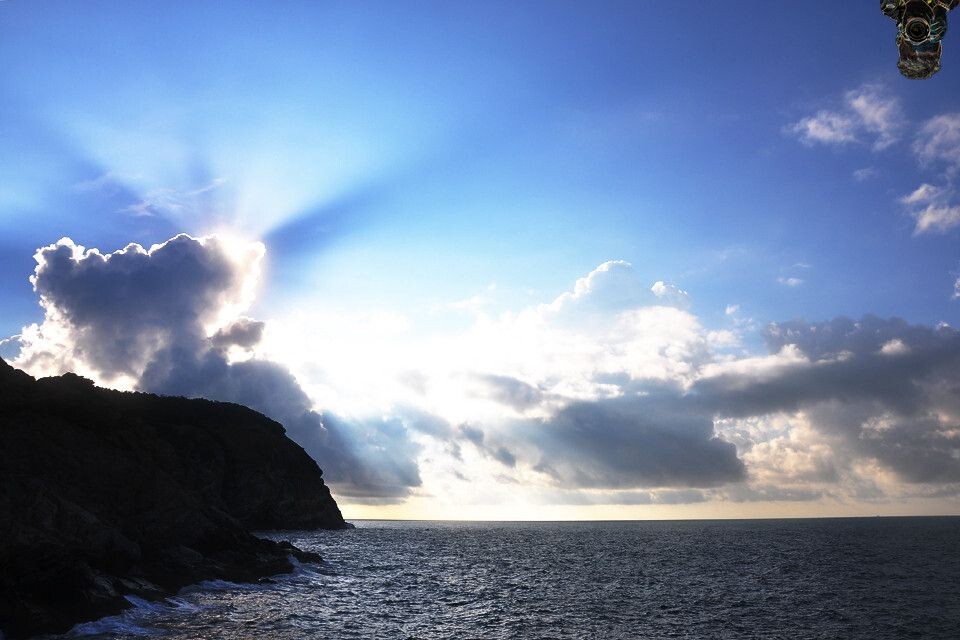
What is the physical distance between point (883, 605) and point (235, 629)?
5006 cm

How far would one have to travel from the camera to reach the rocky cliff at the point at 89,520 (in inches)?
1374

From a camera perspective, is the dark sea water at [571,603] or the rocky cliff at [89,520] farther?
the dark sea water at [571,603]

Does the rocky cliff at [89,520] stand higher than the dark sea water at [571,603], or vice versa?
the rocky cliff at [89,520]

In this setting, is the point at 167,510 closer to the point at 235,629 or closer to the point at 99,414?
the point at 99,414

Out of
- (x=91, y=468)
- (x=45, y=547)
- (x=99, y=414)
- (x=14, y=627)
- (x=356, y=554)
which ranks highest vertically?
(x=99, y=414)

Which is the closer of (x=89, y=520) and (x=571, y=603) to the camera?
(x=89, y=520)

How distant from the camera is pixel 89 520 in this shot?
1614 inches

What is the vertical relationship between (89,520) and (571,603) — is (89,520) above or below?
above

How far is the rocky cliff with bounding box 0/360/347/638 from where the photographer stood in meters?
34.9

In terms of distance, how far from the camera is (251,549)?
66125 mm

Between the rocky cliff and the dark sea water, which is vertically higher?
the rocky cliff

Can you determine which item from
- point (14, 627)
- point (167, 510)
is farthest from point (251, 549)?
point (14, 627)

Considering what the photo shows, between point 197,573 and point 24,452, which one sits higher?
point 24,452

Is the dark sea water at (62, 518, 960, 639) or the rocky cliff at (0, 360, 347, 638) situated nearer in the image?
the rocky cliff at (0, 360, 347, 638)
